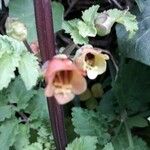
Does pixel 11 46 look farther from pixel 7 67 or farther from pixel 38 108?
pixel 38 108

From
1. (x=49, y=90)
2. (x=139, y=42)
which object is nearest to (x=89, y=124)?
(x=139, y=42)

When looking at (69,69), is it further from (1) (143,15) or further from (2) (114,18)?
(1) (143,15)

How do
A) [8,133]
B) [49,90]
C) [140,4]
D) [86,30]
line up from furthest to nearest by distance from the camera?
[140,4]
[8,133]
[86,30]
[49,90]

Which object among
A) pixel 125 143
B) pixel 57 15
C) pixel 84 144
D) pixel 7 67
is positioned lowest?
pixel 125 143

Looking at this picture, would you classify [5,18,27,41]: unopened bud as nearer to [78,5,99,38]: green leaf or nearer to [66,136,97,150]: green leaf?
[78,5,99,38]: green leaf

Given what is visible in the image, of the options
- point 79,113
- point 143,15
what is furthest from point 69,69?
point 143,15

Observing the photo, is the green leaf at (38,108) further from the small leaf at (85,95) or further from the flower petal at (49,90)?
the flower petal at (49,90)

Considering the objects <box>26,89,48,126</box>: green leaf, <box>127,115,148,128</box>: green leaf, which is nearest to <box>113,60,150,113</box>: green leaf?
<box>127,115,148,128</box>: green leaf
